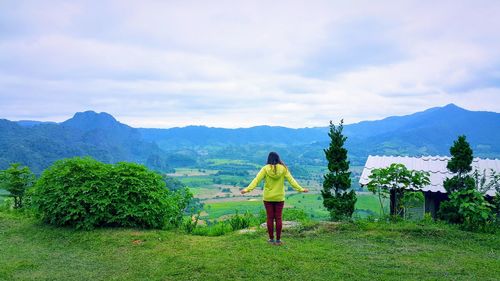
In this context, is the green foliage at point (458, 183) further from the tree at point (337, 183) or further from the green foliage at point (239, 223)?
the green foliage at point (239, 223)

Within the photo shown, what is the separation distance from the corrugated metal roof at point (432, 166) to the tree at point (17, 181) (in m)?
10.8

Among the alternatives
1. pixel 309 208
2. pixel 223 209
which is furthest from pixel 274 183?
pixel 309 208

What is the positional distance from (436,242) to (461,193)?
1759 mm

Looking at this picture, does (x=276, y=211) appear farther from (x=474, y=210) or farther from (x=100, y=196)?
(x=474, y=210)

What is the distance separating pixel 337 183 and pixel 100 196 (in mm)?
6224

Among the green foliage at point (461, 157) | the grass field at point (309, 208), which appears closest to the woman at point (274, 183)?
the green foliage at point (461, 157)

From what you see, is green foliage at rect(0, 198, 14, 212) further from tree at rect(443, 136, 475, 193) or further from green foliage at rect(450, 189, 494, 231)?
tree at rect(443, 136, 475, 193)

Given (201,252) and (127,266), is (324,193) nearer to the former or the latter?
(201,252)

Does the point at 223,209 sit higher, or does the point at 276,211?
the point at 276,211

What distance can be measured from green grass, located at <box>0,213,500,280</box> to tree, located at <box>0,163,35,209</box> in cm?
324

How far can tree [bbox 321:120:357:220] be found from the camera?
10234 millimetres

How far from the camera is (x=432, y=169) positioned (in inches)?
519

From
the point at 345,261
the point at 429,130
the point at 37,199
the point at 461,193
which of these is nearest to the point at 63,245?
the point at 37,199

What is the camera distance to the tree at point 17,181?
11602 millimetres
